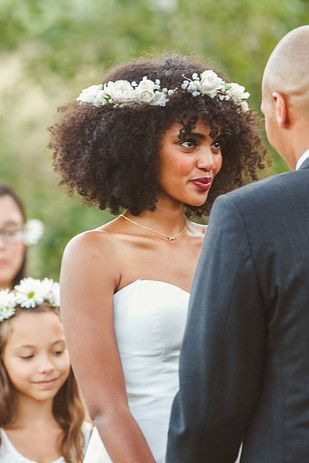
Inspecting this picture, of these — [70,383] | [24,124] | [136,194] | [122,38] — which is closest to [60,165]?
[136,194]

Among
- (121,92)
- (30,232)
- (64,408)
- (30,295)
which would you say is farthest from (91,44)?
(121,92)

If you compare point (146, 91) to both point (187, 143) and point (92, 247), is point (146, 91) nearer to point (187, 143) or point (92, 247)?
point (187, 143)

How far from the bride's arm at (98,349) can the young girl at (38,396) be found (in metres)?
1.33

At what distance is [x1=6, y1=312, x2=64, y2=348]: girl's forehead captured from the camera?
567 centimetres

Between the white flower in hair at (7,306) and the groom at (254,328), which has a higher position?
the white flower in hair at (7,306)

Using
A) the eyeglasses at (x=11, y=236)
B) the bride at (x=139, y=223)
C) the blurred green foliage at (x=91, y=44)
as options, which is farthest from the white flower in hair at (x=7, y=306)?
the blurred green foliage at (x=91, y=44)

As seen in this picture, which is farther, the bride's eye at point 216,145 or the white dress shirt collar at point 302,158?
the bride's eye at point 216,145

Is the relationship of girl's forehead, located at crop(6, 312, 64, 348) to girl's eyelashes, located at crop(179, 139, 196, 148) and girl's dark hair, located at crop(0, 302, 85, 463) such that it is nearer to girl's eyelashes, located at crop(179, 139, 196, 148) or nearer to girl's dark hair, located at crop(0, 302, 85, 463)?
girl's dark hair, located at crop(0, 302, 85, 463)

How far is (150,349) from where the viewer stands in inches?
173

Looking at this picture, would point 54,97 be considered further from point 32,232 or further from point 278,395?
point 278,395

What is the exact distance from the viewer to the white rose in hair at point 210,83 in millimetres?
4621

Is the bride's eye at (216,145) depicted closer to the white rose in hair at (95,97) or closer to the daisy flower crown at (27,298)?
the white rose in hair at (95,97)

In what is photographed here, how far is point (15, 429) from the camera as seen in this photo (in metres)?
5.60

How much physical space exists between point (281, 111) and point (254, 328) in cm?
63
